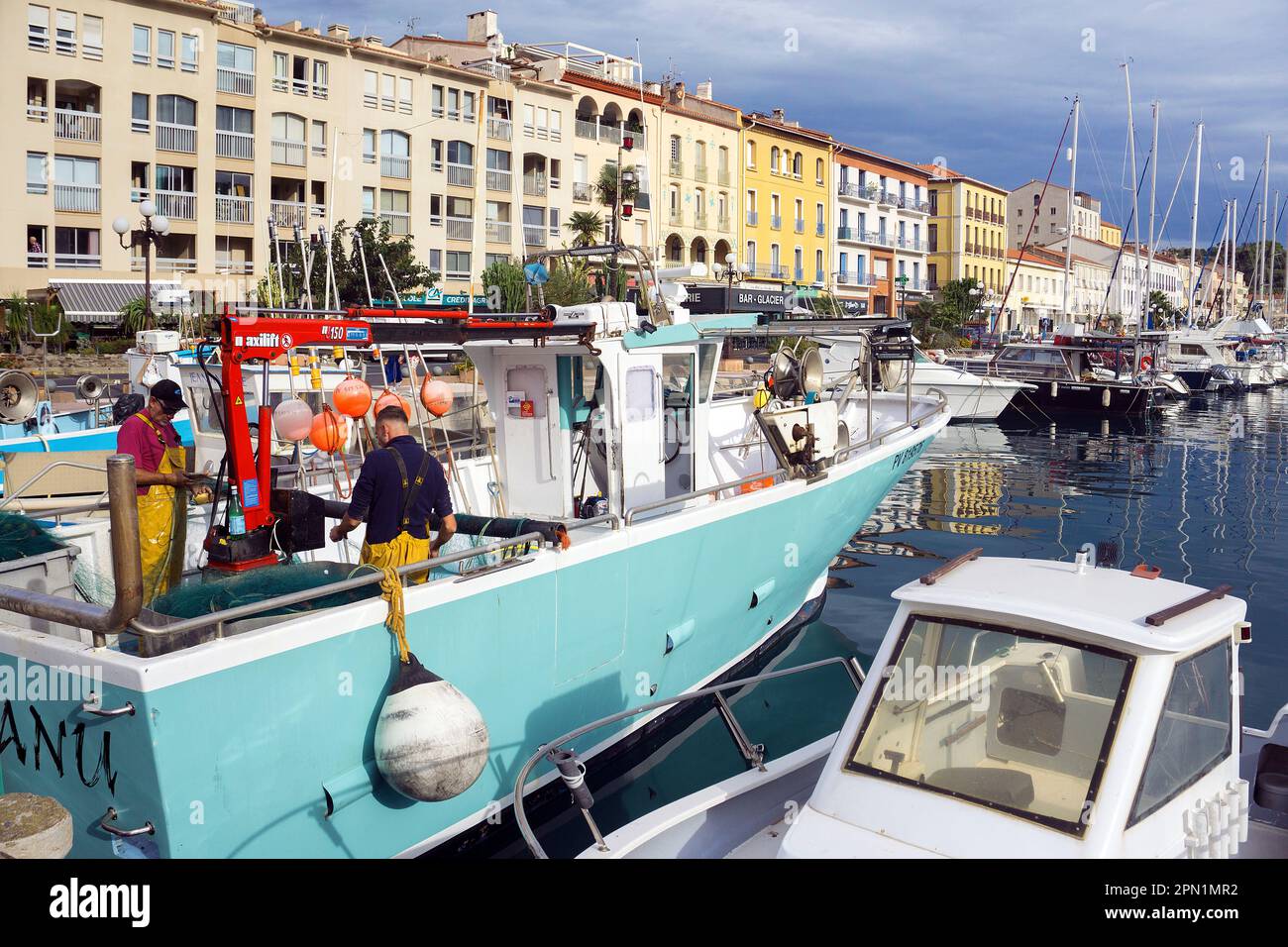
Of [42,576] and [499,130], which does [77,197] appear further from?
[42,576]

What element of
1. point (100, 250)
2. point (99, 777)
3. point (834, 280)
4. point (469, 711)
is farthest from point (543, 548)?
point (834, 280)

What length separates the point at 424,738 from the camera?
18.3ft

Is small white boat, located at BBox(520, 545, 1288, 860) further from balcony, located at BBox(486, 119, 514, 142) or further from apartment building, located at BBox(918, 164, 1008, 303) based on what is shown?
apartment building, located at BBox(918, 164, 1008, 303)

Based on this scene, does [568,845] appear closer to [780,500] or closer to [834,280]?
[780,500]

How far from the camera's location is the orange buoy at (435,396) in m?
8.52

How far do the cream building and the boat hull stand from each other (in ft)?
85.3

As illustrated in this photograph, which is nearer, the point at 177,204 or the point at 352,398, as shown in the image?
the point at 352,398

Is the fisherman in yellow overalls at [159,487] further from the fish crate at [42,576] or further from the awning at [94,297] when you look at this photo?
the awning at [94,297]

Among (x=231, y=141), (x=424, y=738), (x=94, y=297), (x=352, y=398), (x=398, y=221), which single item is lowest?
(x=424, y=738)

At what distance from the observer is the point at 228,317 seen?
5.54 meters

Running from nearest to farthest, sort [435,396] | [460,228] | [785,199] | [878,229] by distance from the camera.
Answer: [435,396]
[460,228]
[785,199]
[878,229]

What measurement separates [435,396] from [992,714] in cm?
547

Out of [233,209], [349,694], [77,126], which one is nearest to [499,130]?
[233,209]
